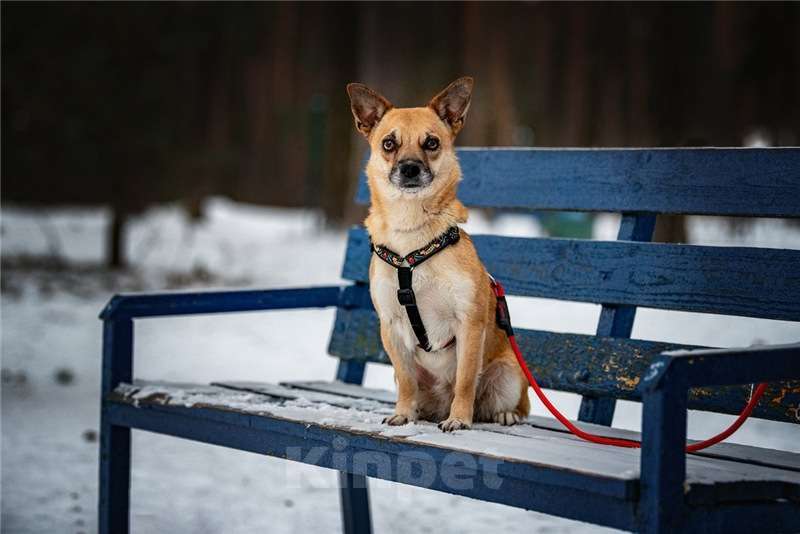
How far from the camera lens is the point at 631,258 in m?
3.11

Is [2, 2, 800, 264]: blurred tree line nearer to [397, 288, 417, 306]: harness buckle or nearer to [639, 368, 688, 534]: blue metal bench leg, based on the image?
[397, 288, 417, 306]: harness buckle

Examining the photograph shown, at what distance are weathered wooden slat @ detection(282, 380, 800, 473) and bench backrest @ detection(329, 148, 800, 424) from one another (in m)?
0.14

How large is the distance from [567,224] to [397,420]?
8145mm

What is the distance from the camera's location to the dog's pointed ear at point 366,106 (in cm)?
303

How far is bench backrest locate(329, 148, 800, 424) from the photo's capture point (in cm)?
285

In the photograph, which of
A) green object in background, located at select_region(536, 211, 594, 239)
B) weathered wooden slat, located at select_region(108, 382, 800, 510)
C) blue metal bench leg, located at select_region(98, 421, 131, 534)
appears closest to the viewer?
weathered wooden slat, located at select_region(108, 382, 800, 510)

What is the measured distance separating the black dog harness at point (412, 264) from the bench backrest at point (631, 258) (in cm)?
58

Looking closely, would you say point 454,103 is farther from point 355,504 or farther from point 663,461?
point 355,504

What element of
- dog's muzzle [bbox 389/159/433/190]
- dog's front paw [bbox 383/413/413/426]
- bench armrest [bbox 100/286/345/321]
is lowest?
dog's front paw [bbox 383/413/413/426]

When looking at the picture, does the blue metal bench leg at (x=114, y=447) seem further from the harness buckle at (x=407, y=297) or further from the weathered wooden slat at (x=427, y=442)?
the harness buckle at (x=407, y=297)

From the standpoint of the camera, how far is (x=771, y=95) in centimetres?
1333

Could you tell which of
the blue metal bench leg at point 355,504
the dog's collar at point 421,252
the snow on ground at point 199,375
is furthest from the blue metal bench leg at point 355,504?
the dog's collar at point 421,252

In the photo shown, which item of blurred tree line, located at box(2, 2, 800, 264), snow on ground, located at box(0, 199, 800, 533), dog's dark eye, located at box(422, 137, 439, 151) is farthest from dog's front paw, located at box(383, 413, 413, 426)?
blurred tree line, located at box(2, 2, 800, 264)

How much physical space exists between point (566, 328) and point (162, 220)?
965 centimetres
